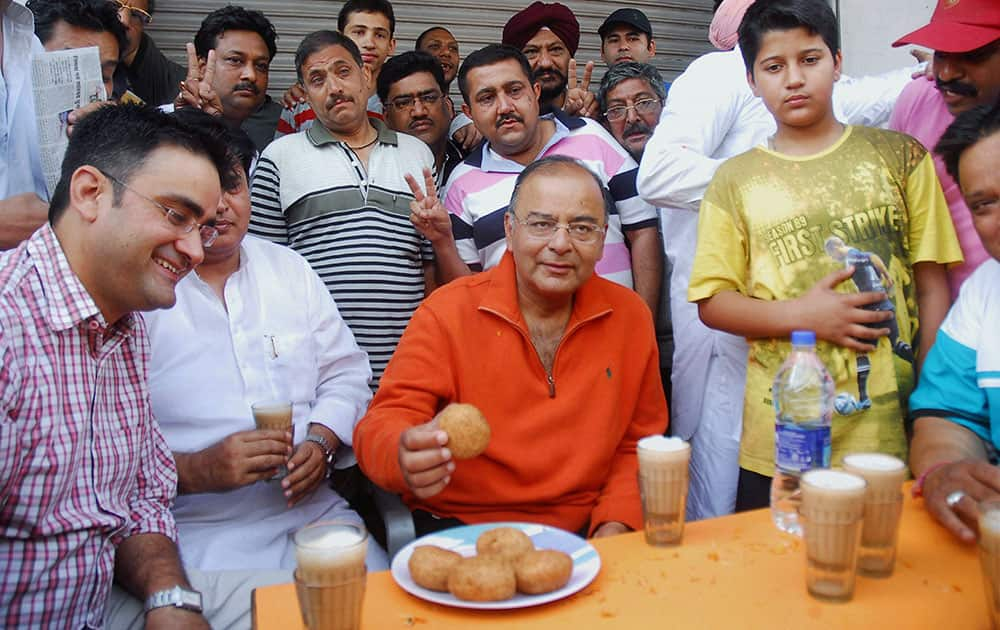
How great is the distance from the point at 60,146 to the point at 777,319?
2.43 m

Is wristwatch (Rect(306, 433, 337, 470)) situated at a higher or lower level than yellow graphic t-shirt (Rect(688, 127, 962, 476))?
lower

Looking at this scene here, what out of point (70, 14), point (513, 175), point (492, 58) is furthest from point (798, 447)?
point (70, 14)

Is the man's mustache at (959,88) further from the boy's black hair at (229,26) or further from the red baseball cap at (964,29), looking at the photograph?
the boy's black hair at (229,26)

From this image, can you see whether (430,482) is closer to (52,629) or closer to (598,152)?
(52,629)

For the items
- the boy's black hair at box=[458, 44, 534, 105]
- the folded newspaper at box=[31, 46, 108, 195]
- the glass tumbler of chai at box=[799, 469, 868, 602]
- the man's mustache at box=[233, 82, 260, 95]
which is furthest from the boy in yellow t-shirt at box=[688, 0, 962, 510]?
the man's mustache at box=[233, 82, 260, 95]

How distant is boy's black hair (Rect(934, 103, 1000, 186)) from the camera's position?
2164 mm

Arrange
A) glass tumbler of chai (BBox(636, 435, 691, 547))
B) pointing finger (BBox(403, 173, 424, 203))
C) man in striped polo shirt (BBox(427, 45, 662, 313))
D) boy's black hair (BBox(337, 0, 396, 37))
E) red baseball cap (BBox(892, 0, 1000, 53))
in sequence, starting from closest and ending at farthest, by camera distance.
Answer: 1. glass tumbler of chai (BBox(636, 435, 691, 547))
2. red baseball cap (BBox(892, 0, 1000, 53))
3. pointing finger (BBox(403, 173, 424, 203))
4. man in striped polo shirt (BBox(427, 45, 662, 313))
5. boy's black hair (BBox(337, 0, 396, 37))

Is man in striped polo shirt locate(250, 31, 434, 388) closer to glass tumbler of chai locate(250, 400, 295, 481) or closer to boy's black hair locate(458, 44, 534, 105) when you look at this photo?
boy's black hair locate(458, 44, 534, 105)

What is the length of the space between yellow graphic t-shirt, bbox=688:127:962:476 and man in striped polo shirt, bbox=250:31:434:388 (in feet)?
4.72

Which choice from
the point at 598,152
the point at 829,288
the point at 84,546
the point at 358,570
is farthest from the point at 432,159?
the point at 358,570

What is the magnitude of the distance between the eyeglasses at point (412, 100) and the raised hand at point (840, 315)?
8.10 ft

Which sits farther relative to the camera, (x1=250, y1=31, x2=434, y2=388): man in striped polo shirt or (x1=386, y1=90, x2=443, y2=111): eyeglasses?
(x1=386, y1=90, x2=443, y2=111): eyeglasses

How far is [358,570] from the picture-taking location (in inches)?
58.3

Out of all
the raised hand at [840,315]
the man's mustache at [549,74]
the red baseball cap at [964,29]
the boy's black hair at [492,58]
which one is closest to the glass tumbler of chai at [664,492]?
the raised hand at [840,315]
